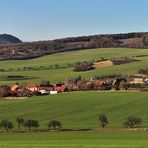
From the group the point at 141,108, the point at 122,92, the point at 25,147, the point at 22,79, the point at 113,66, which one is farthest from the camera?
the point at 113,66

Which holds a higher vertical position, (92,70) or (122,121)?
(92,70)

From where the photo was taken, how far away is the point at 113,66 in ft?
503

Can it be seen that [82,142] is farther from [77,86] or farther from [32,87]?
[32,87]

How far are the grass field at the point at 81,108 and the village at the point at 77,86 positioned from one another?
28.3 ft

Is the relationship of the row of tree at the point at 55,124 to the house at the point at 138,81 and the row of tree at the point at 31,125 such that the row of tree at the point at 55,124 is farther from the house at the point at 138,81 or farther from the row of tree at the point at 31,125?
the house at the point at 138,81

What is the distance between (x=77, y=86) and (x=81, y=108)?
1124 inches

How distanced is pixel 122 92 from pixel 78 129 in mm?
A: 36746

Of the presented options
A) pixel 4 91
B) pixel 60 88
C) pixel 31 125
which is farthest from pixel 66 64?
pixel 31 125

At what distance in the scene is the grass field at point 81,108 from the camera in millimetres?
79625

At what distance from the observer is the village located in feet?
370

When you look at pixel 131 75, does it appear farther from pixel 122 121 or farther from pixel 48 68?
pixel 122 121

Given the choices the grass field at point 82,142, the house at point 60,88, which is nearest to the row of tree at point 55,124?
the grass field at point 82,142

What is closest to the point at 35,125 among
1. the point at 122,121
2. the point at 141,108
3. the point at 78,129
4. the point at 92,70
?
the point at 78,129

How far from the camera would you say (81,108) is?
90.4 metres
